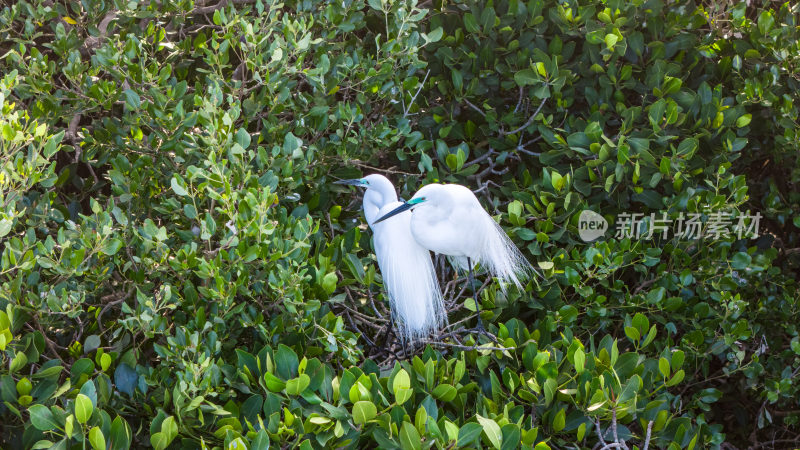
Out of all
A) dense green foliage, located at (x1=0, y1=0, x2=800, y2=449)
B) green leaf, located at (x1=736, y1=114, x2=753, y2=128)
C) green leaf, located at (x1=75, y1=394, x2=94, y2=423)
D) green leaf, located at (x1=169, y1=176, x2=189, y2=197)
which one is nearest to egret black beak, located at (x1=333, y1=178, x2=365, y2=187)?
dense green foliage, located at (x1=0, y1=0, x2=800, y2=449)

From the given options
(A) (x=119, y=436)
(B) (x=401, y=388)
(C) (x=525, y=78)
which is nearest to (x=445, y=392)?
(B) (x=401, y=388)

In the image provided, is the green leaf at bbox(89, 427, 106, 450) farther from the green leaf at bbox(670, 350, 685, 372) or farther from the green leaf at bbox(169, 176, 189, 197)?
the green leaf at bbox(670, 350, 685, 372)

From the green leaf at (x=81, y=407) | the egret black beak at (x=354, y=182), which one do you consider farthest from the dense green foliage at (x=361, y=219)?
the egret black beak at (x=354, y=182)

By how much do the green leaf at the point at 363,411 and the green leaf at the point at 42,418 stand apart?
1.80 feet

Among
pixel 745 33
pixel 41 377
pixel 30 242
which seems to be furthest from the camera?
pixel 745 33

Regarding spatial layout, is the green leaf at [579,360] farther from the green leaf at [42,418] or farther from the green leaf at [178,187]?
the green leaf at [42,418]

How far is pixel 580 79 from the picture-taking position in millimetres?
2434

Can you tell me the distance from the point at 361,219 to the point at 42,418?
113 cm

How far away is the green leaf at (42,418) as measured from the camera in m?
1.34

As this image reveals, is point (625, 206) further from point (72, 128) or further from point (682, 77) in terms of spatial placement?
point (72, 128)

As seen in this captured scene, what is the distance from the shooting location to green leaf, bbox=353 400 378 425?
1.43m

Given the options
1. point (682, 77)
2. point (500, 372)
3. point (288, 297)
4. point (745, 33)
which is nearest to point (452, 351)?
point (500, 372)

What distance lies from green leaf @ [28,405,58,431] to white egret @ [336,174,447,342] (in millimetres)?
808

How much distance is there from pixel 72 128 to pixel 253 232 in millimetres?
935
